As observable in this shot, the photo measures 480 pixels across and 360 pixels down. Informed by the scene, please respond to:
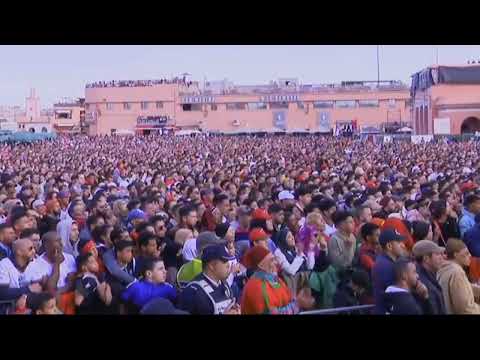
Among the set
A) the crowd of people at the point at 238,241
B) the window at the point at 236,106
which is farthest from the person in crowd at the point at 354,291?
the window at the point at 236,106

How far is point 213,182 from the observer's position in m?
6.44

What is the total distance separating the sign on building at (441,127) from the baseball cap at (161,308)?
4489 millimetres

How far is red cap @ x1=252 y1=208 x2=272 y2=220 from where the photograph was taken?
482 cm

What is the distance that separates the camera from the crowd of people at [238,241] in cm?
376

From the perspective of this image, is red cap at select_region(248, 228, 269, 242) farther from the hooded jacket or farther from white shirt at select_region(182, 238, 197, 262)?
the hooded jacket

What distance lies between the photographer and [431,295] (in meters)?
3.82

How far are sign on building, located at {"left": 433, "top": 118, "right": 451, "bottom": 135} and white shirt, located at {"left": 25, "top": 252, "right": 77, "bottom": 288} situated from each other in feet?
14.7

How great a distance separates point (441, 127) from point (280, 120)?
5.83ft

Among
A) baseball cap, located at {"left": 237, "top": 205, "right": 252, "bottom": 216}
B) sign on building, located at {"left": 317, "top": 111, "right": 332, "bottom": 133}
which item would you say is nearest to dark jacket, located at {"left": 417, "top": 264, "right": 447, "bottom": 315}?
baseball cap, located at {"left": 237, "top": 205, "right": 252, "bottom": 216}

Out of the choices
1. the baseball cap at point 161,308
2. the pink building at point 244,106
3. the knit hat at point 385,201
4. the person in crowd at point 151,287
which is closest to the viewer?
the baseball cap at point 161,308

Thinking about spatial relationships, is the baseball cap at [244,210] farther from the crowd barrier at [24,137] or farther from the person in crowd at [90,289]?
the crowd barrier at [24,137]
